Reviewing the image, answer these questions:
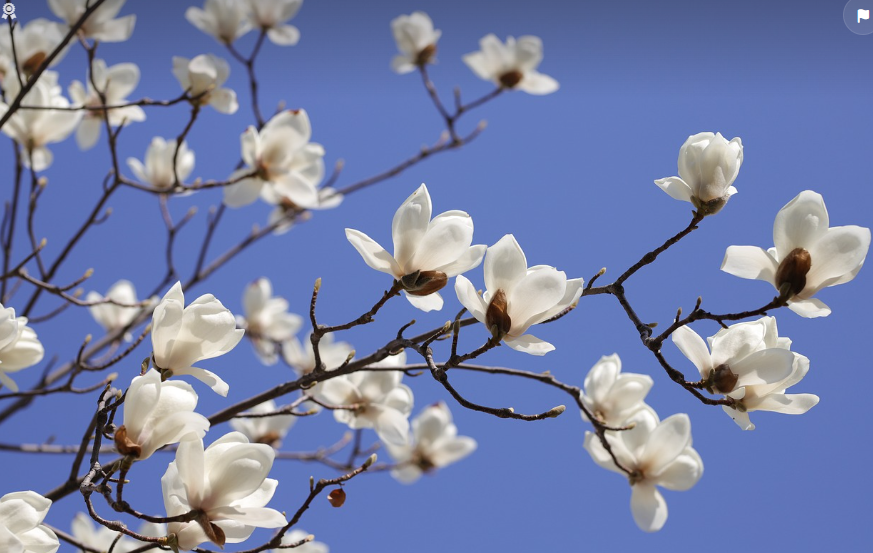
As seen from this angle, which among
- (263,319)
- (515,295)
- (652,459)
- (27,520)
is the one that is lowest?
(263,319)

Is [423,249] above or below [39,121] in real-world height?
above

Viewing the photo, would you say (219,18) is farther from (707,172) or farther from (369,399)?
(707,172)

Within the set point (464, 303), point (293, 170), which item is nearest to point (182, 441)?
point (464, 303)

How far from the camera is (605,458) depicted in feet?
4.46

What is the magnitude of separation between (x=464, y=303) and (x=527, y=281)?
0.09 meters

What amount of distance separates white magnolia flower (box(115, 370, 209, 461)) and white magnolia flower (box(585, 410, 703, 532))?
0.80 metres

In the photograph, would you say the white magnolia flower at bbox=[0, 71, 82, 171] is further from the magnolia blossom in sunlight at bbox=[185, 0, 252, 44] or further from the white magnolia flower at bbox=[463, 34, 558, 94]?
the white magnolia flower at bbox=[463, 34, 558, 94]

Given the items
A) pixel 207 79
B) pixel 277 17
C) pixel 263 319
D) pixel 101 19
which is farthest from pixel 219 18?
pixel 263 319

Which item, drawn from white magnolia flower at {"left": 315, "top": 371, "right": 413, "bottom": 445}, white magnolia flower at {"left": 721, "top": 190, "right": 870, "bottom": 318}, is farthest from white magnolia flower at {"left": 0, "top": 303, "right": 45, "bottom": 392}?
white magnolia flower at {"left": 721, "top": 190, "right": 870, "bottom": 318}

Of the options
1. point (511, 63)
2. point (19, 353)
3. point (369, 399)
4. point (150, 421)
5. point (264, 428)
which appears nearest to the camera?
point (150, 421)

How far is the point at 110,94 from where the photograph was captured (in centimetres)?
204

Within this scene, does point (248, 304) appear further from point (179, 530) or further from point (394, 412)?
point (179, 530)

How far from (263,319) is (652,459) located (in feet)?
6.55

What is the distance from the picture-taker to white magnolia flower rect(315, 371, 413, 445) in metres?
1.55
